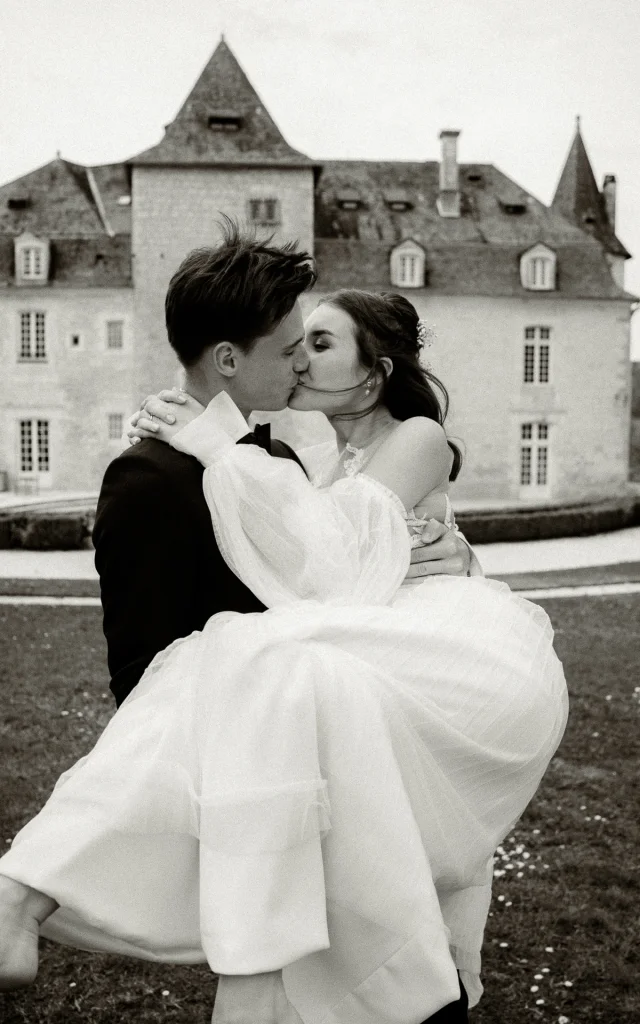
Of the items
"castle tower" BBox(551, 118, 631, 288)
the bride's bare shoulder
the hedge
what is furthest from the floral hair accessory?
"castle tower" BBox(551, 118, 631, 288)

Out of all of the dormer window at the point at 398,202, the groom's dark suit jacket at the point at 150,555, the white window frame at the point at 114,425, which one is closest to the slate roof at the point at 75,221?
the white window frame at the point at 114,425

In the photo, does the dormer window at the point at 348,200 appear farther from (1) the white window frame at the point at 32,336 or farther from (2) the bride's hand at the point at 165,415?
(2) the bride's hand at the point at 165,415

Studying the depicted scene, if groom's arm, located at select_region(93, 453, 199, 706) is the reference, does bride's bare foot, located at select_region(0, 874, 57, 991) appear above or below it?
below

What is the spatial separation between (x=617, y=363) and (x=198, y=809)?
27.3m

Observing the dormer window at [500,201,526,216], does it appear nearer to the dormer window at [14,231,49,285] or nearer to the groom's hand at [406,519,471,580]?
the dormer window at [14,231,49,285]

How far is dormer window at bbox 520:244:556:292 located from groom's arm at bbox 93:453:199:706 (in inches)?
1022

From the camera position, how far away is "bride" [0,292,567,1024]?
203cm

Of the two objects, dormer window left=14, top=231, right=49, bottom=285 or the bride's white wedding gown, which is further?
dormer window left=14, top=231, right=49, bottom=285

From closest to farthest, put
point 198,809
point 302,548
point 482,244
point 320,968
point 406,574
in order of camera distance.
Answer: point 198,809, point 320,968, point 302,548, point 406,574, point 482,244

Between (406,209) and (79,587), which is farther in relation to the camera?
(406,209)

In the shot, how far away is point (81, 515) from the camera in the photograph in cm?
1872

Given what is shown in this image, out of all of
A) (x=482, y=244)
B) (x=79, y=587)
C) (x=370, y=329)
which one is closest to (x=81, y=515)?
(x=79, y=587)

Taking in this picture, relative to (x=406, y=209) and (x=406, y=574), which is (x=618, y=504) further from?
(x=406, y=574)

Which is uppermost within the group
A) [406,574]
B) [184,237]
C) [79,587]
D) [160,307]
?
[184,237]
